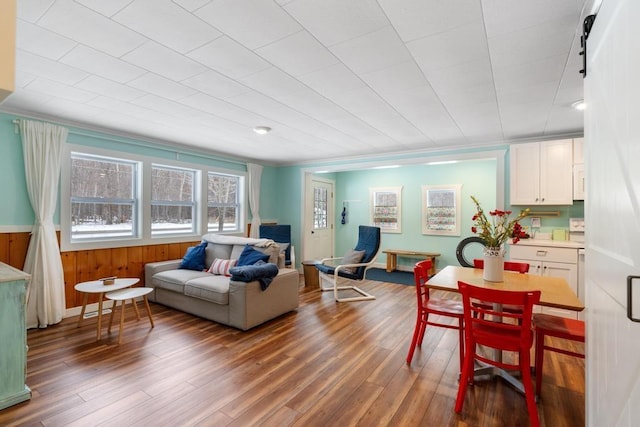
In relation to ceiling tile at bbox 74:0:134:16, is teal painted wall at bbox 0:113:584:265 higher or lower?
lower

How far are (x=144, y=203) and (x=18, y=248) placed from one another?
1.42 meters

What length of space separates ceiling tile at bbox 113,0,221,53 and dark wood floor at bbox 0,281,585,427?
7.85ft

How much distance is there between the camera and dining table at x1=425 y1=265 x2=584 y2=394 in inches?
77.4

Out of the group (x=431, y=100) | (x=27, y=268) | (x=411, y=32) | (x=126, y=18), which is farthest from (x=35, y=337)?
(x=431, y=100)

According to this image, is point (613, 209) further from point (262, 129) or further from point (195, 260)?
point (195, 260)

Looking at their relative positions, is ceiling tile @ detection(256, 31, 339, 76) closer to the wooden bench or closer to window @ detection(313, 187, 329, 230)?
window @ detection(313, 187, 329, 230)

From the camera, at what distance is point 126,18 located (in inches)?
67.6

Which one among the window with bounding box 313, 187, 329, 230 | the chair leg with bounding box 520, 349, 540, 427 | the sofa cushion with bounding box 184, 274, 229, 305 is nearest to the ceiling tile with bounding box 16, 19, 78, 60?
the sofa cushion with bounding box 184, 274, 229, 305

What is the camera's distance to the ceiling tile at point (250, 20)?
161 centimetres

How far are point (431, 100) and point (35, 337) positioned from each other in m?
4.60

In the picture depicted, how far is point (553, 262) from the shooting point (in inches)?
145

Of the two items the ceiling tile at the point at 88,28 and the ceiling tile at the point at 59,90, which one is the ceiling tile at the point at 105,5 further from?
the ceiling tile at the point at 59,90

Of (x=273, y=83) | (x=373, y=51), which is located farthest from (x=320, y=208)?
(x=373, y=51)

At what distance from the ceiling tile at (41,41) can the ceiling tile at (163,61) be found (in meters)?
0.34
